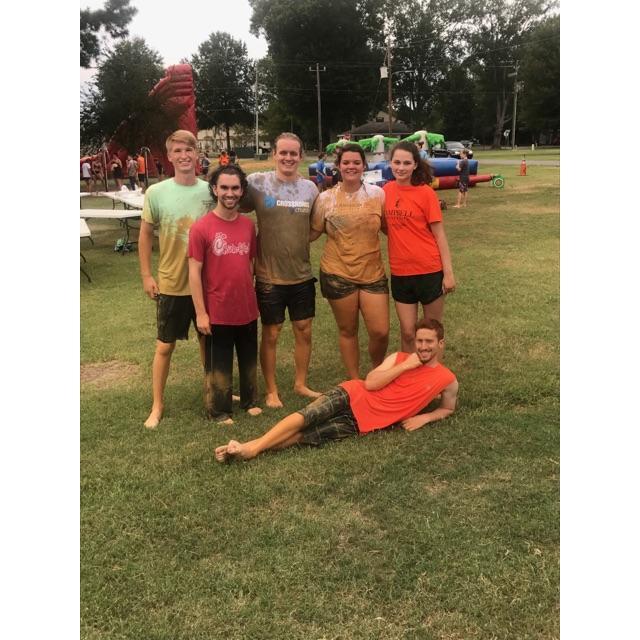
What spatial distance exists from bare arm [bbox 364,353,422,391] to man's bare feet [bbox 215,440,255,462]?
75 cm

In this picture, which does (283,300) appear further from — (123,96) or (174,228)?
(123,96)

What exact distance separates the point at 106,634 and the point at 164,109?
17.9 ft

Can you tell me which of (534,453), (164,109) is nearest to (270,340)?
(534,453)

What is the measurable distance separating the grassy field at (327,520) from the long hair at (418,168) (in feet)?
4.52

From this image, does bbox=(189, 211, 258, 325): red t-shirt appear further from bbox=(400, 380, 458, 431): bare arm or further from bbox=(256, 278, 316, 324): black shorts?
bbox=(400, 380, 458, 431): bare arm

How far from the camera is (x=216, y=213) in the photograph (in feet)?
10.5

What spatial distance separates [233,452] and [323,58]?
1209cm

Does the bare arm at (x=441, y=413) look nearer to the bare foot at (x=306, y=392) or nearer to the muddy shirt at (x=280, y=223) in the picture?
the bare foot at (x=306, y=392)

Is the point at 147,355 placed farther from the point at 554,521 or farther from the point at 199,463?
the point at 554,521

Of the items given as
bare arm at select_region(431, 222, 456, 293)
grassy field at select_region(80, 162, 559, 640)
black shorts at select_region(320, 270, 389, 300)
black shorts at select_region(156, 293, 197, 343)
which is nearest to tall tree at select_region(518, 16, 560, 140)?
bare arm at select_region(431, 222, 456, 293)

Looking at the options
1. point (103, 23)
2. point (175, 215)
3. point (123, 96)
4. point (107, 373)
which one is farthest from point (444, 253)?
point (123, 96)

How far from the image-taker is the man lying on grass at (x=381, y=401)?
3.04 m

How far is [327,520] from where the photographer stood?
2.42 m

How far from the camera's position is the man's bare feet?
287cm
